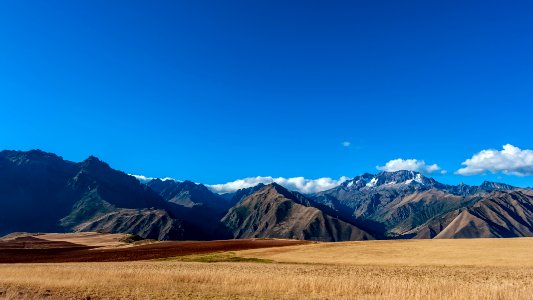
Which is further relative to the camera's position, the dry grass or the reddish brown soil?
the reddish brown soil

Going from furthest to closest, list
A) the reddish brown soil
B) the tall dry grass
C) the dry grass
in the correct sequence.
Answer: the reddish brown soil → the dry grass → the tall dry grass

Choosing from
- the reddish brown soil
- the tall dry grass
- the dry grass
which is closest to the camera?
the tall dry grass

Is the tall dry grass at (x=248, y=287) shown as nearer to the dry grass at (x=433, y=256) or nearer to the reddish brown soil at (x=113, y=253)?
the dry grass at (x=433, y=256)

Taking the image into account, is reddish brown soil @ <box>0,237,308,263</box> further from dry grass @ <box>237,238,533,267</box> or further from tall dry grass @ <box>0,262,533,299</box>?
tall dry grass @ <box>0,262,533,299</box>

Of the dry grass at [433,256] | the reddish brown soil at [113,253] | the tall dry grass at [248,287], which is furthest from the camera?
the reddish brown soil at [113,253]

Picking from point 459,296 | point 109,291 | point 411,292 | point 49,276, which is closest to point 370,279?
point 411,292

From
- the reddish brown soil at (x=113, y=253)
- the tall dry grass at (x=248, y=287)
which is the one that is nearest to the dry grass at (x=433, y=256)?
the tall dry grass at (x=248, y=287)

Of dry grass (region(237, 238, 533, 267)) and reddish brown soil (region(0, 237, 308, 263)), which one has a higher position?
dry grass (region(237, 238, 533, 267))

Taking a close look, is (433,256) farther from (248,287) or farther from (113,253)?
(113,253)

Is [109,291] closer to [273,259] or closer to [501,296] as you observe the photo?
[501,296]

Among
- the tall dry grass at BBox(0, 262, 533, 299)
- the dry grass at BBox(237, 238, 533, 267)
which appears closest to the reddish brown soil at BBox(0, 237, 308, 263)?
the dry grass at BBox(237, 238, 533, 267)

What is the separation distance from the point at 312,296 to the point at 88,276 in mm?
22704

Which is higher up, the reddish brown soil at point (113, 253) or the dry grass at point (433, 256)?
the dry grass at point (433, 256)

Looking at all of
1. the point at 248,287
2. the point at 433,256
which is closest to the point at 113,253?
the point at 433,256
